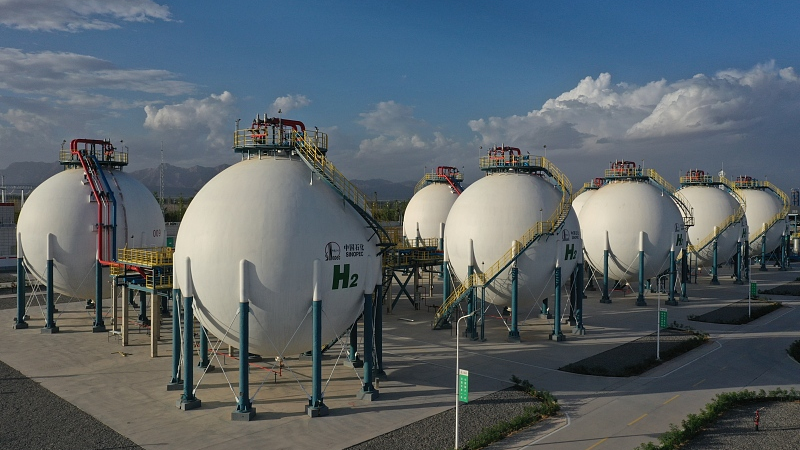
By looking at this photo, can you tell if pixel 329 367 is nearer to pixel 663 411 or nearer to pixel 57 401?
pixel 57 401

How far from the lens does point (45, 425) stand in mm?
20312

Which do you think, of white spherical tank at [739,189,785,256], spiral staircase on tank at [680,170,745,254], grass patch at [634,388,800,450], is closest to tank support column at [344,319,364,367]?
grass patch at [634,388,800,450]

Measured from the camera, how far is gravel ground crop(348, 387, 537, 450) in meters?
18.6

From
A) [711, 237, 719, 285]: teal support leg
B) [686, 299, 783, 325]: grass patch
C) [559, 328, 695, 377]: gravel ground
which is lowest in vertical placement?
[559, 328, 695, 377]: gravel ground

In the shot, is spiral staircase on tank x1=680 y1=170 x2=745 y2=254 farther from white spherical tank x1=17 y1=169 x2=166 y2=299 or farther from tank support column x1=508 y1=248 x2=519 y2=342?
white spherical tank x1=17 y1=169 x2=166 y2=299

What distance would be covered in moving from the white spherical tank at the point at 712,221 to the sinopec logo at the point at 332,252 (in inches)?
1779

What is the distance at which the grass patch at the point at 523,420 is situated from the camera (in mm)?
18766

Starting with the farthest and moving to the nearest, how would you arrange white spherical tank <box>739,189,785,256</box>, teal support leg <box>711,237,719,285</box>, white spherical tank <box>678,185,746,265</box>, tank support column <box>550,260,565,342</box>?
white spherical tank <box>739,189,785,256</box> < white spherical tank <box>678,185,746,265</box> < teal support leg <box>711,237,719,285</box> < tank support column <box>550,260,565,342</box>

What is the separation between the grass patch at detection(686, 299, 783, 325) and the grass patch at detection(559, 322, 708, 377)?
4.66m

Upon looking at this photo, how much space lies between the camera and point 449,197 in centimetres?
5472

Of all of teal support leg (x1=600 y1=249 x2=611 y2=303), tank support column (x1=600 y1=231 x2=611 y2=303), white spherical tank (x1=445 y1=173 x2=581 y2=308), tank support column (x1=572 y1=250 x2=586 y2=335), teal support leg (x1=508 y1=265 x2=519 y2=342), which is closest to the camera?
teal support leg (x1=508 y1=265 x2=519 y2=342)

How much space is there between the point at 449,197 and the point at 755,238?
36609 mm

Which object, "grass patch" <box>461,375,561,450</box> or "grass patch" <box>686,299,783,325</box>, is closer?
"grass patch" <box>461,375,561,450</box>

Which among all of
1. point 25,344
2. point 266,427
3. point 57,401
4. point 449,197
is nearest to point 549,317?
point 449,197
